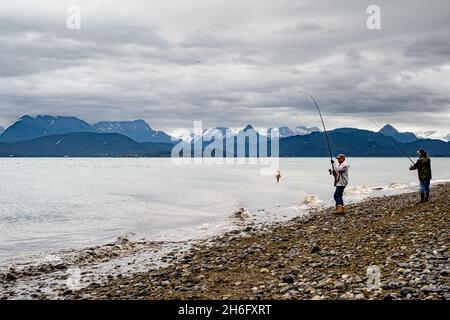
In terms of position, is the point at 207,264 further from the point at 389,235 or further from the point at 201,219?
the point at 201,219

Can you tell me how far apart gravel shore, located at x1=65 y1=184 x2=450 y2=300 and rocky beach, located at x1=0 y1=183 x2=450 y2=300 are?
23mm

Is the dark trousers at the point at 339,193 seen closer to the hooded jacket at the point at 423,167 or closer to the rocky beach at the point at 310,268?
the rocky beach at the point at 310,268

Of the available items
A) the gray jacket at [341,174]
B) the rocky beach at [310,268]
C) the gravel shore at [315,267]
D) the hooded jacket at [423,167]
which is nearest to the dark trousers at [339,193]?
the gray jacket at [341,174]

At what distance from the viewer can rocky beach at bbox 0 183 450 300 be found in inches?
403

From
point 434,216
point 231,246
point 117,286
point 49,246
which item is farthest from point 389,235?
point 49,246

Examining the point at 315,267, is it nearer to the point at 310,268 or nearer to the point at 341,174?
the point at 310,268

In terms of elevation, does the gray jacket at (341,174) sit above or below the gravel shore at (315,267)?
above

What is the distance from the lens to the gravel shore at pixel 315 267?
10.2 meters

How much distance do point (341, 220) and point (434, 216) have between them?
447 centimetres

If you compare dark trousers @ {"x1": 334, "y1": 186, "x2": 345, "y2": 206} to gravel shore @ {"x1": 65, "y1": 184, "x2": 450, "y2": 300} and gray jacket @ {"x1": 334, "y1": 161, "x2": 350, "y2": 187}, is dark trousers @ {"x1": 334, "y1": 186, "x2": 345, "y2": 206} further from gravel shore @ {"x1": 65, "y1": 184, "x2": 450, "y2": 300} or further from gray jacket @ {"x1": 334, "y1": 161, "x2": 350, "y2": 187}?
gravel shore @ {"x1": 65, "y1": 184, "x2": 450, "y2": 300}

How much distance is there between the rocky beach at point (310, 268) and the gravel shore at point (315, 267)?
0.02 metres

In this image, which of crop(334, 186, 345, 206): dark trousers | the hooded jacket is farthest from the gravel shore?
the hooded jacket

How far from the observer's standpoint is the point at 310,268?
12.9 meters
